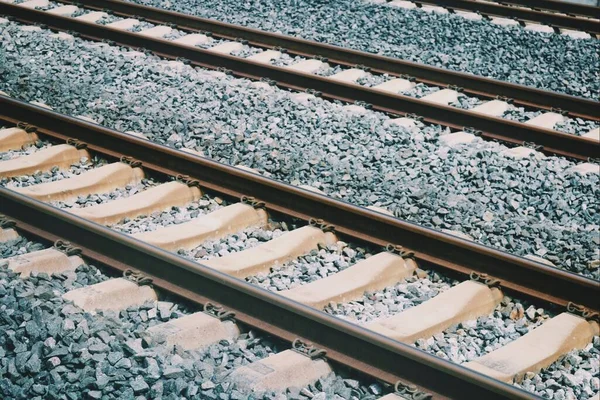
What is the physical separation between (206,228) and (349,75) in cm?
428

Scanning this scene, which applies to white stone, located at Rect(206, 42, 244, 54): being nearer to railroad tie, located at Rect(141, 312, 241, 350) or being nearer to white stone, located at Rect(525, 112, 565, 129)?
white stone, located at Rect(525, 112, 565, 129)

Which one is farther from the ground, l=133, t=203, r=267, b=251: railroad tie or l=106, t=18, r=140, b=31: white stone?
l=106, t=18, r=140, b=31: white stone

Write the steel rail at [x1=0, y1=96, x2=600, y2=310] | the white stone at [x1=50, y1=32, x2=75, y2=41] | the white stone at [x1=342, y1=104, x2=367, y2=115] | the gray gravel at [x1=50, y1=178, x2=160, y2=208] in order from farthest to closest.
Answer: the white stone at [x1=50, y1=32, x2=75, y2=41] → the white stone at [x1=342, y1=104, x2=367, y2=115] → the gray gravel at [x1=50, y1=178, x2=160, y2=208] → the steel rail at [x1=0, y1=96, x2=600, y2=310]

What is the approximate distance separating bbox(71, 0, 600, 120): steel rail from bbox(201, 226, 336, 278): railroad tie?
3946 mm

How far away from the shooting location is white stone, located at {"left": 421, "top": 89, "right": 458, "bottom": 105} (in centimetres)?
956

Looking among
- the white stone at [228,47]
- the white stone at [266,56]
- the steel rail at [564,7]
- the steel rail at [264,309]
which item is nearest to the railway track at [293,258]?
the steel rail at [264,309]

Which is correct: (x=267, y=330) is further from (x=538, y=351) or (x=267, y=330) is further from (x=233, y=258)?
(x=538, y=351)

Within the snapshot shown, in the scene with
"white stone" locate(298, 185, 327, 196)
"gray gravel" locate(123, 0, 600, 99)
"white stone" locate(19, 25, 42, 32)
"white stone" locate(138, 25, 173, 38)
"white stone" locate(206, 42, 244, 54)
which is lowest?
"white stone" locate(19, 25, 42, 32)

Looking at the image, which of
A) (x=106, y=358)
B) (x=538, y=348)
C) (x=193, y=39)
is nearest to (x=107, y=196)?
(x=106, y=358)

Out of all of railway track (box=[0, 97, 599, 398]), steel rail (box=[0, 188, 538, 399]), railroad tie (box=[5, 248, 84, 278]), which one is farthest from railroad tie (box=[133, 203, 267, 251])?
railroad tie (box=[5, 248, 84, 278])

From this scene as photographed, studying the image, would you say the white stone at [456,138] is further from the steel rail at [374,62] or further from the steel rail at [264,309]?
the steel rail at [264,309]

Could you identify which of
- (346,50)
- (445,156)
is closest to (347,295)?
(445,156)

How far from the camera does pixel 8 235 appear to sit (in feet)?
20.6

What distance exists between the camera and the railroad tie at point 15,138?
8039 mm
